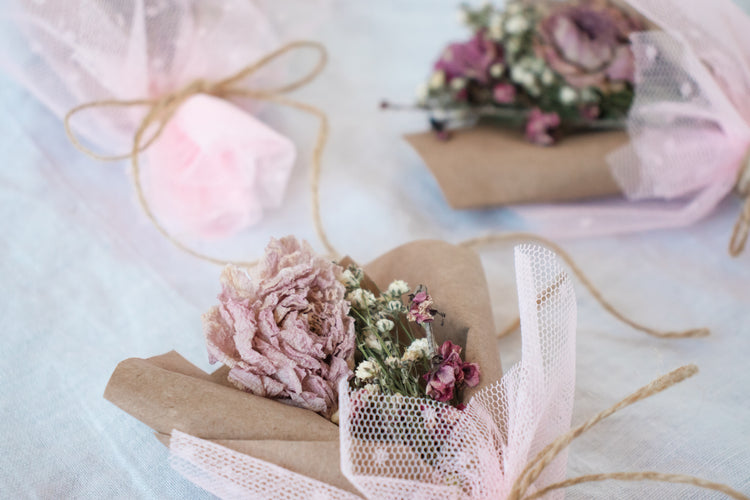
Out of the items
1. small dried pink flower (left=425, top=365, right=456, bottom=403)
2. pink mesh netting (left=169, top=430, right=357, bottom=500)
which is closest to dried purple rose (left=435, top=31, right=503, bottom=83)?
small dried pink flower (left=425, top=365, right=456, bottom=403)

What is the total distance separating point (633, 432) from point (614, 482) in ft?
0.41

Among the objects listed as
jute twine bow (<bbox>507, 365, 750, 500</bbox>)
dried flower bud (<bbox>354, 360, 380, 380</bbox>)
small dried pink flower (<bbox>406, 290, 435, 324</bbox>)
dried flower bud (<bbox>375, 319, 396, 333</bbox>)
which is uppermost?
small dried pink flower (<bbox>406, 290, 435, 324</bbox>)

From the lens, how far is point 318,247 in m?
1.17

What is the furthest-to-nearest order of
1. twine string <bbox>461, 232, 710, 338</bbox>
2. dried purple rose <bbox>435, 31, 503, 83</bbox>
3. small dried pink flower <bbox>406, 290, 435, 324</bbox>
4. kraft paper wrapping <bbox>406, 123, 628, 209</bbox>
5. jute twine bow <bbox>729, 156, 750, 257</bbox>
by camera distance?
dried purple rose <bbox>435, 31, 503, 83</bbox> < kraft paper wrapping <bbox>406, 123, 628, 209</bbox> < jute twine bow <bbox>729, 156, 750, 257</bbox> < twine string <bbox>461, 232, 710, 338</bbox> < small dried pink flower <bbox>406, 290, 435, 324</bbox>

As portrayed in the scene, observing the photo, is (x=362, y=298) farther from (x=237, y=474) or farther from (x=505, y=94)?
(x=505, y=94)

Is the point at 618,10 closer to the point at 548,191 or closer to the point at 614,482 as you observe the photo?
the point at 548,191

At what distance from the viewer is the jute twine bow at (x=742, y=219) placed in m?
1.11

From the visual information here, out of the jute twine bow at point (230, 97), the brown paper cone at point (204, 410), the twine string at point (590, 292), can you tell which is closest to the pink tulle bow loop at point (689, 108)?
the jute twine bow at point (230, 97)

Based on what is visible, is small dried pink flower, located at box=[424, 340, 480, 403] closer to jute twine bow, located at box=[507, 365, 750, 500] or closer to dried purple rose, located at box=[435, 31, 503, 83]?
jute twine bow, located at box=[507, 365, 750, 500]

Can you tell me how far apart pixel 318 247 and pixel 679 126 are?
704mm

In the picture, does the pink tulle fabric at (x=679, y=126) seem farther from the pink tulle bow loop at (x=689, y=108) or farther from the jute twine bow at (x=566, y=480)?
the jute twine bow at (x=566, y=480)

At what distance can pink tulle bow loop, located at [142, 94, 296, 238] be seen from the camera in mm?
1143

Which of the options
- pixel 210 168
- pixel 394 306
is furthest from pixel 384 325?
pixel 210 168

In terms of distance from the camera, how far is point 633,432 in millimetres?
835
